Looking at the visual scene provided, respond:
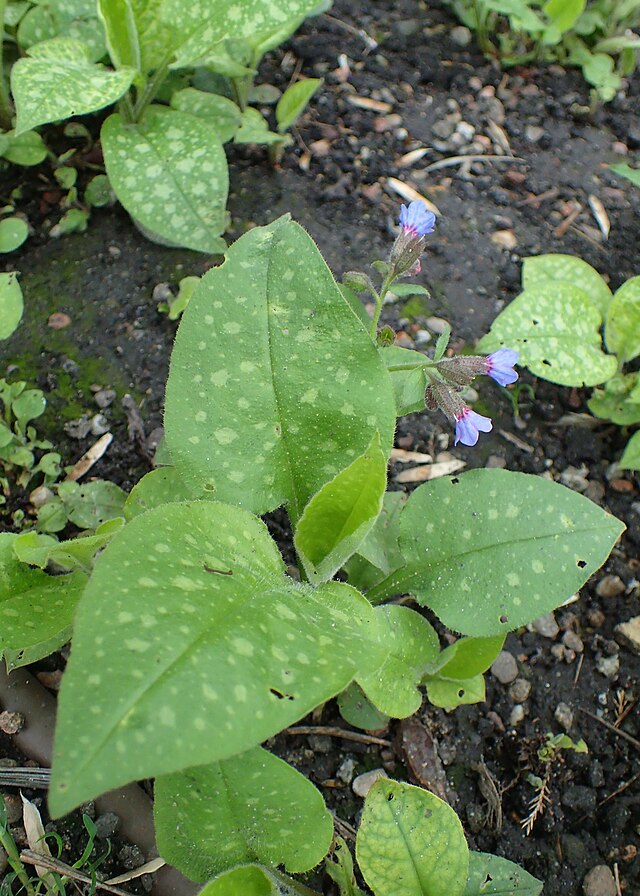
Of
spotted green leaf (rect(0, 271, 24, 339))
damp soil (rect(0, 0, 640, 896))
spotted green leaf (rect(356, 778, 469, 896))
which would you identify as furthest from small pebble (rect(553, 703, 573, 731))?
spotted green leaf (rect(0, 271, 24, 339))

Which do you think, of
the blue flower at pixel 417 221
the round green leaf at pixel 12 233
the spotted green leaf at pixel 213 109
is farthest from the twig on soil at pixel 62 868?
the spotted green leaf at pixel 213 109

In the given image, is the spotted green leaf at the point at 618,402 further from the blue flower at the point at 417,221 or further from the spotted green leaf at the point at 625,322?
the blue flower at the point at 417,221

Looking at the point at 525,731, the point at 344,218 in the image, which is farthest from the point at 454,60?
the point at 525,731

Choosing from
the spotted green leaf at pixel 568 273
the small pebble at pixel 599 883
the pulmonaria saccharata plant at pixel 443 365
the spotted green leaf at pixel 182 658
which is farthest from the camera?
the spotted green leaf at pixel 568 273

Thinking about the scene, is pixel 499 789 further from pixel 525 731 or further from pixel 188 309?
pixel 188 309

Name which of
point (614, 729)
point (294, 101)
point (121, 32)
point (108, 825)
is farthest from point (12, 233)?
point (614, 729)

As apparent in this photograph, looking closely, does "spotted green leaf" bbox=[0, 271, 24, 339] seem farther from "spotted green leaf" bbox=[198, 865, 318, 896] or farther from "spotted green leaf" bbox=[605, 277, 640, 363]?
"spotted green leaf" bbox=[605, 277, 640, 363]
